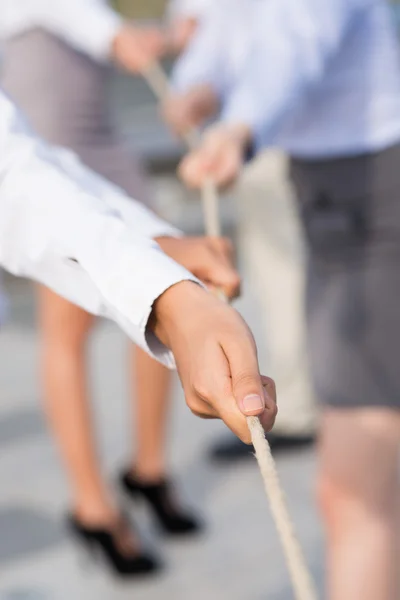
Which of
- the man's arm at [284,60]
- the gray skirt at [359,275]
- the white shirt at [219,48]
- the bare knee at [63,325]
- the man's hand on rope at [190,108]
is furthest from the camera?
the bare knee at [63,325]

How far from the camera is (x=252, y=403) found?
2.55 ft

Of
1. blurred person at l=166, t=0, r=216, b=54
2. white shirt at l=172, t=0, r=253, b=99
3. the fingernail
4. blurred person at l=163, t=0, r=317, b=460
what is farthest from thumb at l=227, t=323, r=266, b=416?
blurred person at l=163, t=0, r=317, b=460

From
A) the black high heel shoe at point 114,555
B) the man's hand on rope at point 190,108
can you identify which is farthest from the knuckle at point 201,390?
the black high heel shoe at point 114,555

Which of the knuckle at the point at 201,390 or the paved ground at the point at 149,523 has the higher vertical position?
the paved ground at the point at 149,523

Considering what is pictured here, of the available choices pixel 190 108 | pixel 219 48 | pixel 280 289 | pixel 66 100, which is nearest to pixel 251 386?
pixel 190 108

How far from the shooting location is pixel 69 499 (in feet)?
8.68

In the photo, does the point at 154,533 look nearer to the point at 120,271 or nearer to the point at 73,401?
the point at 73,401

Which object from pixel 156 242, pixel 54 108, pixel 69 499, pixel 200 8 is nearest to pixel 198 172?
pixel 156 242

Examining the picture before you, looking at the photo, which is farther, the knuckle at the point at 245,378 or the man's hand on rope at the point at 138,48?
the man's hand on rope at the point at 138,48

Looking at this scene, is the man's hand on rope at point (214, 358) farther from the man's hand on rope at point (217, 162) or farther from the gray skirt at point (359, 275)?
the gray skirt at point (359, 275)

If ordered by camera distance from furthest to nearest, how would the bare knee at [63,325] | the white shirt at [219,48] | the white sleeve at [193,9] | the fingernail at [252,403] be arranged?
the white sleeve at [193,9] → the bare knee at [63,325] → the white shirt at [219,48] → the fingernail at [252,403]

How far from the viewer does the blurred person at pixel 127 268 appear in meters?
0.81

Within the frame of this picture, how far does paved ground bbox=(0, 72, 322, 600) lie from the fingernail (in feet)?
4.77

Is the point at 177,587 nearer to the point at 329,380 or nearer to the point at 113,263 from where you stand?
the point at 329,380
